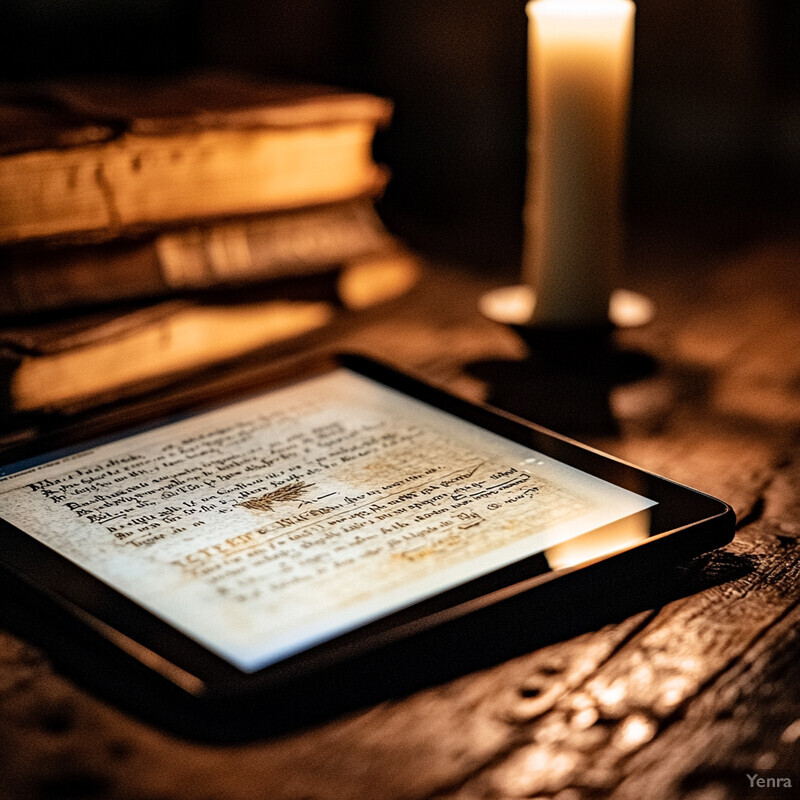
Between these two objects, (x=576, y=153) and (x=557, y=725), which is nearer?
(x=557, y=725)

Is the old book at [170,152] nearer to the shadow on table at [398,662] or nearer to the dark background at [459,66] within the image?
the shadow on table at [398,662]

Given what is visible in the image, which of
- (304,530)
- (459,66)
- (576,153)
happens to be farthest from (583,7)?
(459,66)

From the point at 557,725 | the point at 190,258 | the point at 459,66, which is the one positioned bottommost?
the point at 557,725

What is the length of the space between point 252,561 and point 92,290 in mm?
335

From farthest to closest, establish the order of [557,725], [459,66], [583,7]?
[459,66]
[583,7]
[557,725]

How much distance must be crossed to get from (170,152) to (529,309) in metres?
0.30

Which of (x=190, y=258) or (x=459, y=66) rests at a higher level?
(x=459, y=66)

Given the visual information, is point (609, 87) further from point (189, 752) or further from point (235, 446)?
point (189, 752)

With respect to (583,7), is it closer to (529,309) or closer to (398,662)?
(529,309)

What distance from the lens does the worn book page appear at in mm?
409

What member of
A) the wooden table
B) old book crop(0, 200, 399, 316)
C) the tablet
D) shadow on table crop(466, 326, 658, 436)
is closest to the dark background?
old book crop(0, 200, 399, 316)

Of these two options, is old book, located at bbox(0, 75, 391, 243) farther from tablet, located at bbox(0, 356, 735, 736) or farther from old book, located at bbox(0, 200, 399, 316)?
tablet, located at bbox(0, 356, 735, 736)

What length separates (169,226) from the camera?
29.0 inches

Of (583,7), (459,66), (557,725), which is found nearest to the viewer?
(557,725)
